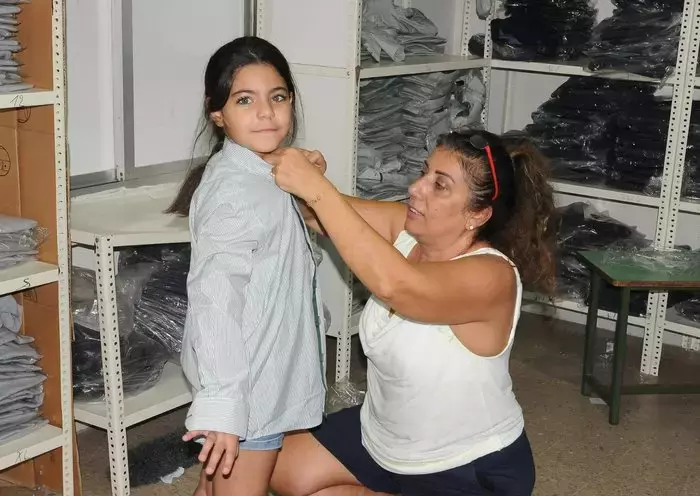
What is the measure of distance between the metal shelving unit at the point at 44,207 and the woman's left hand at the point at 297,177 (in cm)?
77

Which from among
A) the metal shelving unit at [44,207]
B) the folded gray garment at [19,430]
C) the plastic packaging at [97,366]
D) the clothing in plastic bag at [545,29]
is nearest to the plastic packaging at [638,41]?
the clothing in plastic bag at [545,29]

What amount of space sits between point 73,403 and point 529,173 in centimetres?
143

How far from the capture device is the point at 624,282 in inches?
129

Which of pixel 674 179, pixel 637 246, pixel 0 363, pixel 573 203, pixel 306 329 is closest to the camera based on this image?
pixel 306 329

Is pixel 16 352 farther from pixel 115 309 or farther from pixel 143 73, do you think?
pixel 143 73

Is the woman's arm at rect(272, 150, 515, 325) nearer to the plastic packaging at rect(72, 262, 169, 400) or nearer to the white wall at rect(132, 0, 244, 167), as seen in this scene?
the plastic packaging at rect(72, 262, 169, 400)

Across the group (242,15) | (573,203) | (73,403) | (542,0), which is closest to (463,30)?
(542,0)

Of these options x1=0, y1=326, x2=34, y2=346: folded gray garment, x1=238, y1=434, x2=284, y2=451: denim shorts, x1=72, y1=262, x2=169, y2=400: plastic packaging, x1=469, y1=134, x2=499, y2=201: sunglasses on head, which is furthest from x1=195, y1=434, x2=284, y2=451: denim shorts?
x1=72, y1=262, x2=169, y2=400: plastic packaging

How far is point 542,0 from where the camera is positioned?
13.2 feet

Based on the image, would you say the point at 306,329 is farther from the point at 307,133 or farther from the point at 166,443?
the point at 307,133

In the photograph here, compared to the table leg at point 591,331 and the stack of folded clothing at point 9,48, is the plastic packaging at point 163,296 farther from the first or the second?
the table leg at point 591,331

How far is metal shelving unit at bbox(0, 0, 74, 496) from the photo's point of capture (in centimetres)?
231

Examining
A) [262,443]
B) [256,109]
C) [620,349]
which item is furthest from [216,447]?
[620,349]

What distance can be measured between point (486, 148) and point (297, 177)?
0.44 m
